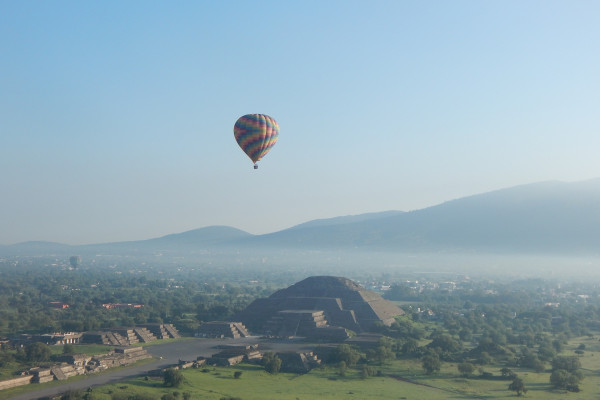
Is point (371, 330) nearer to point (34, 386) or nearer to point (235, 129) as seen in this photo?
point (235, 129)

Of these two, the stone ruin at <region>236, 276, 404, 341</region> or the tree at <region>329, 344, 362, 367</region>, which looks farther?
the stone ruin at <region>236, 276, 404, 341</region>

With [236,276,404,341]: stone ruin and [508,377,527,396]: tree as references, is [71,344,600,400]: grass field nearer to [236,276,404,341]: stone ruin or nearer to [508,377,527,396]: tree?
[508,377,527,396]: tree

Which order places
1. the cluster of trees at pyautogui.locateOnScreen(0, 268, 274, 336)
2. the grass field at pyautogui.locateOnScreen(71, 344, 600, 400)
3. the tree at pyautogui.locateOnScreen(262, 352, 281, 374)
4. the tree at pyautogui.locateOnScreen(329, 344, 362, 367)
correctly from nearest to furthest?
the grass field at pyautogui.locateOnScreen(71, 344, 600, 400) → the tree at pyautogui.locateOnScreen(262, 352, 281, 374) → the tree at pyautogui.locateOnScreen(329, 344, 362, 367) → the cluster of trees at pyautogui.locateOnScreen(0, 268, 274, 336)

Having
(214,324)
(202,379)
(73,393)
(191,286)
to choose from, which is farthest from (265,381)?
(191,286)

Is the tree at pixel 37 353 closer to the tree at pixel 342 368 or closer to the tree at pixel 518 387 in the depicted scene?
the tree at pixel 342 368

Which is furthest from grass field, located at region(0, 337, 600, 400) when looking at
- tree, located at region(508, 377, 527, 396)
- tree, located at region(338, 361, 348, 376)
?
tree, located at region(508, 377, 527, 396)

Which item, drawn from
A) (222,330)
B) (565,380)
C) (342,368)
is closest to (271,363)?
(342,368)
